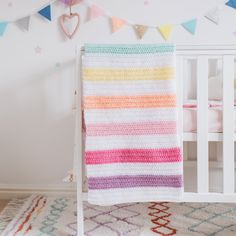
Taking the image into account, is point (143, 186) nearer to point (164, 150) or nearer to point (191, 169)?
point (164, 150)

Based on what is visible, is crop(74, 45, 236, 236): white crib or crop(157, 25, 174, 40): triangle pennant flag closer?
crop(74, 45, 236, 236): white crib

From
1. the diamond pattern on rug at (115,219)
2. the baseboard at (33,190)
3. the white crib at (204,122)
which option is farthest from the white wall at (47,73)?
the white crib at (204,122)

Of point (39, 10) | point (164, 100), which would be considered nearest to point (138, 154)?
point (164, 100)

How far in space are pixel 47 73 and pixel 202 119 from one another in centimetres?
97

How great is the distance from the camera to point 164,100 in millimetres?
1592

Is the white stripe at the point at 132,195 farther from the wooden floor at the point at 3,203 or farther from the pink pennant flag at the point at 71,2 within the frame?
the pink pennant flag at the point at 71,2

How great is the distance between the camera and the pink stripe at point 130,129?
160 cm

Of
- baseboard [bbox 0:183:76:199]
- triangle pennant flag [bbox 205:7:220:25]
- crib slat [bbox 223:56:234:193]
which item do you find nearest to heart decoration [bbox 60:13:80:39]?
triangle pennant flag [bbox 205:7:220:25]

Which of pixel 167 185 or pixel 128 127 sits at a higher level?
pixel 128 127

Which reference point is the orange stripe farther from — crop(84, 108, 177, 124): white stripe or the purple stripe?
the purple stripe

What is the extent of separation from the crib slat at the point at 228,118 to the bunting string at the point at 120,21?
0.61 meters

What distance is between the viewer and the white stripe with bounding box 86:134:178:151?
1.60 m

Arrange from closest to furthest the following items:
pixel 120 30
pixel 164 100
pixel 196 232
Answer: pixel 164 100 → pixel 196 232 → pixel 120 30

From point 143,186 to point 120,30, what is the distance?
0.92 m
